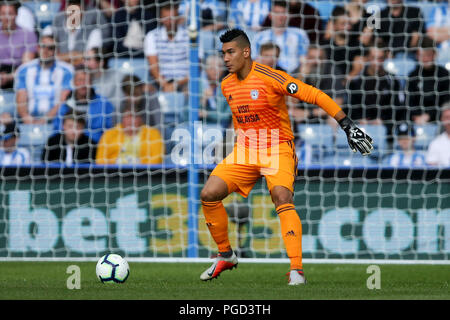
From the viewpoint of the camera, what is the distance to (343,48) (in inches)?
443

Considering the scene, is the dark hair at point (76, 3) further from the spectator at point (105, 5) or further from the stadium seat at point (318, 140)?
the stadium seat at point (318, 140)

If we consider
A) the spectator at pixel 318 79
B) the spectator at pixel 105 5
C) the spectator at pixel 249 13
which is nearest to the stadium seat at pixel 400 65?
the spectator at pixel 318 79

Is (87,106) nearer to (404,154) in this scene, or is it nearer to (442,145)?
(404,154)

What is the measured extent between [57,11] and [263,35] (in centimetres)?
299

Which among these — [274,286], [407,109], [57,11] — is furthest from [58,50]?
[274,286]

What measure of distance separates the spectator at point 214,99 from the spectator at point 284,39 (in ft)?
1.96

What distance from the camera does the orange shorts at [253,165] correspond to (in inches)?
271

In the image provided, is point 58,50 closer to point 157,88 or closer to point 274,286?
point 157,88

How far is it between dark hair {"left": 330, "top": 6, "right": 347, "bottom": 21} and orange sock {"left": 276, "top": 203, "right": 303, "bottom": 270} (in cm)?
539

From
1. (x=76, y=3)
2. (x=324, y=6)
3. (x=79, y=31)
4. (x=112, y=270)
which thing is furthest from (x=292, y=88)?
(x=76, y=3)

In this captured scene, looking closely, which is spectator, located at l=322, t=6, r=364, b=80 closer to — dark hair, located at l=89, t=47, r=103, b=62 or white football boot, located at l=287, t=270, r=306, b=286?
dark hair, located at l=89, t=47, r=103, b=62

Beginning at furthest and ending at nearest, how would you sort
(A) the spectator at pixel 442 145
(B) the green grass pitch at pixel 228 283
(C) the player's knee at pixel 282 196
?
1. (A) the spectator at pixel 442 145
2. (C) the player's knee at pixel 282 196
3. (B) the green grass pitch at pixel 228 283

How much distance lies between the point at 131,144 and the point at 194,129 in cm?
119

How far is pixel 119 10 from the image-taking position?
37.8 feet
